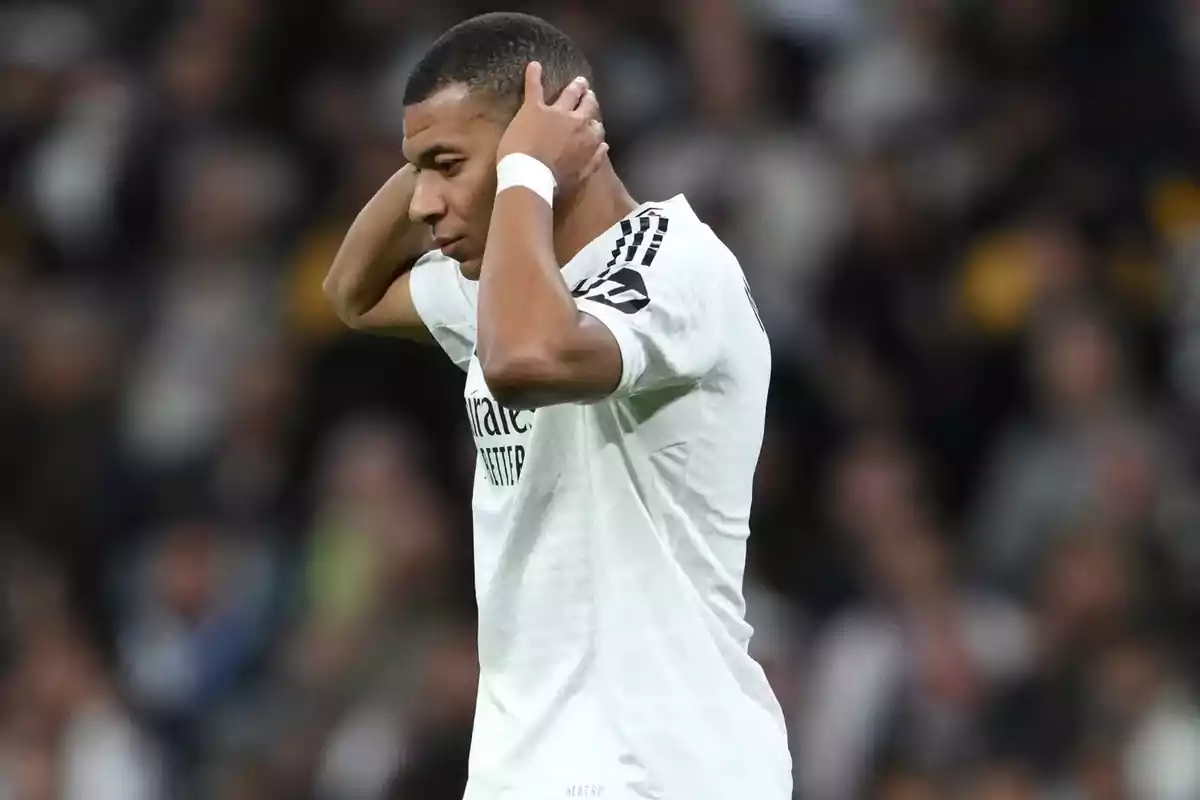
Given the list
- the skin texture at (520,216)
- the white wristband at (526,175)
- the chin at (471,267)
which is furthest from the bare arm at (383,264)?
the white wristband at (526,175)

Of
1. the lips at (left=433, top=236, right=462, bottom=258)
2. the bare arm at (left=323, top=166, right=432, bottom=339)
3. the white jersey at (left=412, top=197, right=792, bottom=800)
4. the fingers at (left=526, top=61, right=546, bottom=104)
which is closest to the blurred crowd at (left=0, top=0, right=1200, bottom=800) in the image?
the bare arm at (left=323, top=166, right=432, bottom=339)

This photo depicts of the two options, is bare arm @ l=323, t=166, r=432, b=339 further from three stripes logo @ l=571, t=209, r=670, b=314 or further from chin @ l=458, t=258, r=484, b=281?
three stripes logo @ l=571, t=209, r=670, b=314

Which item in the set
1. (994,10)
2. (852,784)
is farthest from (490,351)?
(994,10)

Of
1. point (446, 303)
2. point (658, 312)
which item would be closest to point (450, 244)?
point (658, 312)

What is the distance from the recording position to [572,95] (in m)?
3.34

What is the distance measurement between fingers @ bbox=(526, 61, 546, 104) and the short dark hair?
47 millimetres

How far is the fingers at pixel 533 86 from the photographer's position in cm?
329

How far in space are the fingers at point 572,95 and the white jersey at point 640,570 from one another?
20 cm

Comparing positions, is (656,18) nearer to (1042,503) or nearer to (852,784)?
(1042,503)

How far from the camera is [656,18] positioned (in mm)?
8719

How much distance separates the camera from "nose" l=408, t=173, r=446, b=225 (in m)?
3.37

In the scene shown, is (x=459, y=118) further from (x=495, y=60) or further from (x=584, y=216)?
(x=584, y=216)

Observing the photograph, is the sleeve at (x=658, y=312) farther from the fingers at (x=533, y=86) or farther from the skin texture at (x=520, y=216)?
the fingers at (x=533, y=86)

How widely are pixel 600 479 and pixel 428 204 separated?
0.51 m
